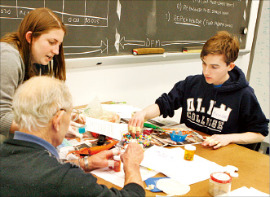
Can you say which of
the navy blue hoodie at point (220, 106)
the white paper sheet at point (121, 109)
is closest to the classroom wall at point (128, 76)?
the white paper sheet at point (121, 109)

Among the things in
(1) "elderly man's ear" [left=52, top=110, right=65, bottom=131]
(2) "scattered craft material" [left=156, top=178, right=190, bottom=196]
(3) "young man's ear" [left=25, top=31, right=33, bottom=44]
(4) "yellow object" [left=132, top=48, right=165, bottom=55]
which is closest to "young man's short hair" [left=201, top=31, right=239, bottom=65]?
(4) "yellow object" [left=132, top=48, right=165, bottom=55]

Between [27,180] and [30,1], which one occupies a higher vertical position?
[30,1]

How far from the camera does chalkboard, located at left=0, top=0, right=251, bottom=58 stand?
2092mm

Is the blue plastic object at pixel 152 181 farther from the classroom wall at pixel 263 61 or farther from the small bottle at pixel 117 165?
the classroom wall at pixel 263 61

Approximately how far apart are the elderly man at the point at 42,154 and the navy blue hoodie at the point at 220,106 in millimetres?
1042

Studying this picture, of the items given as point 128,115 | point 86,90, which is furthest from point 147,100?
point 128,115

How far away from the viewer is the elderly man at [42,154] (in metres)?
0.84

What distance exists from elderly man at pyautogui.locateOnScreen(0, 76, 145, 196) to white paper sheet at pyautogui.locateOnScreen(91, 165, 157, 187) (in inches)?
6.9

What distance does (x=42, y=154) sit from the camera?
898 mm

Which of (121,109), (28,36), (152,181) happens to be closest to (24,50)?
(28,36)

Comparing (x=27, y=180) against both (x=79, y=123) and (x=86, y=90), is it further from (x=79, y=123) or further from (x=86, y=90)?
(x=86, y=90)

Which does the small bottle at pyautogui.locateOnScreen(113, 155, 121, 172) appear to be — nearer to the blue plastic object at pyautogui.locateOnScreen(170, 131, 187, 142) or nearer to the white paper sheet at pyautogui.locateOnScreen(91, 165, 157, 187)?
the white paper sheet at pyautogui.locateOnScreen(91, 165, 157, 187)

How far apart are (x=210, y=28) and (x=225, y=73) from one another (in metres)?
1.57

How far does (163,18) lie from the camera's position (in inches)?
110
